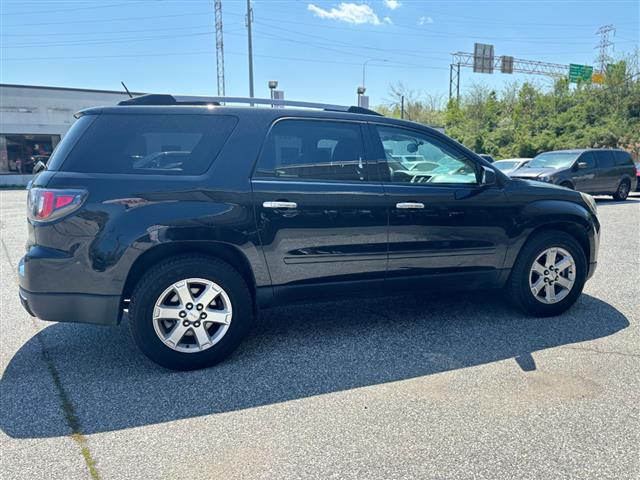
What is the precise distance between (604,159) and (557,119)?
24697 mm

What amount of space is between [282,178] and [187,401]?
165 cm

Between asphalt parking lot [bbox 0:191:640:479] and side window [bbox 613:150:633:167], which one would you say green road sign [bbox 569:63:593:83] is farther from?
asphalt parking lot [bbox 0:191:640:479]

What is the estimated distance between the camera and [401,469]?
89.0 inches

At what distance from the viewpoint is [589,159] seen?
1403cm

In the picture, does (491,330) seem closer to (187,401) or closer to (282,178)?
(282,178)

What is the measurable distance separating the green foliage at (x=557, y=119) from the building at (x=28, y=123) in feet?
92.4

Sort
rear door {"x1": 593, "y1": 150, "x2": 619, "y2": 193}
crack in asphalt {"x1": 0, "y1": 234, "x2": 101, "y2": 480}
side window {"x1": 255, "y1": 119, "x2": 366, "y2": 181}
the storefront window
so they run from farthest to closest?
the storefront window → rear door {"x1": 593, "y1": 150, "x2": 619, "y2": 193} → side window {"x1": 255, "y1": 119, "x2": 366, "y2": 181} → crack in asphalt {"x1": 0, "y1": 234, "x2": 101, "y2": 480}

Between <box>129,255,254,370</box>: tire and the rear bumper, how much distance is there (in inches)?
5.6

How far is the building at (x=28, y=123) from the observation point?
84.7 ft

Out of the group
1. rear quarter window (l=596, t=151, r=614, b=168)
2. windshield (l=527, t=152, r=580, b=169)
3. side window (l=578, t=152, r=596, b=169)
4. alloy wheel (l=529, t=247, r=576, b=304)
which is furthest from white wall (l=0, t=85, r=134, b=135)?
alloy wheel (l=529, t=247, r=576, b=304)

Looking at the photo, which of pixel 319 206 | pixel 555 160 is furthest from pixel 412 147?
pixel 555 160

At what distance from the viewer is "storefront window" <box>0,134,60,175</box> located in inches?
1032

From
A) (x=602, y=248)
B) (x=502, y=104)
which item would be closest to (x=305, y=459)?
(x=602, y=248)

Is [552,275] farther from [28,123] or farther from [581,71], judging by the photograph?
[581,71]
